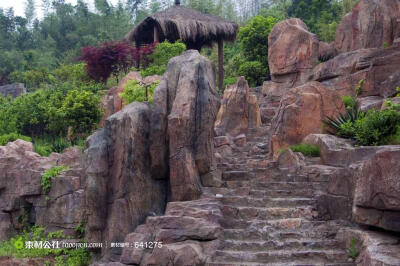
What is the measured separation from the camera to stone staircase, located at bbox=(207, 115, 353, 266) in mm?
5840

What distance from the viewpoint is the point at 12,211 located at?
10250 mm

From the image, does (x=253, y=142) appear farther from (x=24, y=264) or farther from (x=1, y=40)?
(x=1, y=40)

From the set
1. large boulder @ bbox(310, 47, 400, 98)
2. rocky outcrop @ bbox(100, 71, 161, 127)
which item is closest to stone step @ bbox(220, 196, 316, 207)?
large boulder @ bbox(310, 47, 400, 98)

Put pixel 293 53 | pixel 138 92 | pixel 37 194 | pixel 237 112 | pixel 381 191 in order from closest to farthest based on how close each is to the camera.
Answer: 1. pixel 381 191
2. pixel 37 194
3. pixel 138 92
4. pixel 237 112
5. pixel 293 53

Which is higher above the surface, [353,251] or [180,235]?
[180,235]

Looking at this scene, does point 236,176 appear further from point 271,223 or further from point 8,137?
point 8,137

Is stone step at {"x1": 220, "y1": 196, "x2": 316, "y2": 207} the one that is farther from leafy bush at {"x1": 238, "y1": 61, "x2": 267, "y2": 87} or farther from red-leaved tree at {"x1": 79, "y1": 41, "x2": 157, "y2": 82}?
leafy bush at {"x1": 238, "y1": 61, "x2": 267, "y2": 87}

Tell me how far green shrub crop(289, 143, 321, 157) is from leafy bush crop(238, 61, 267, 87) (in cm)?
1116

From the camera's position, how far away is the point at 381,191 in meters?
5.01

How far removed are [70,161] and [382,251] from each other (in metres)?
7.58

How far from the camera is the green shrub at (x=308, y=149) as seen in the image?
8570mm

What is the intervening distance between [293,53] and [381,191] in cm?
1274

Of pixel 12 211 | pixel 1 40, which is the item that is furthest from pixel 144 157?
pixel 1 40

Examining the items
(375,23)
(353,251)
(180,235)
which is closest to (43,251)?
(180,235)
